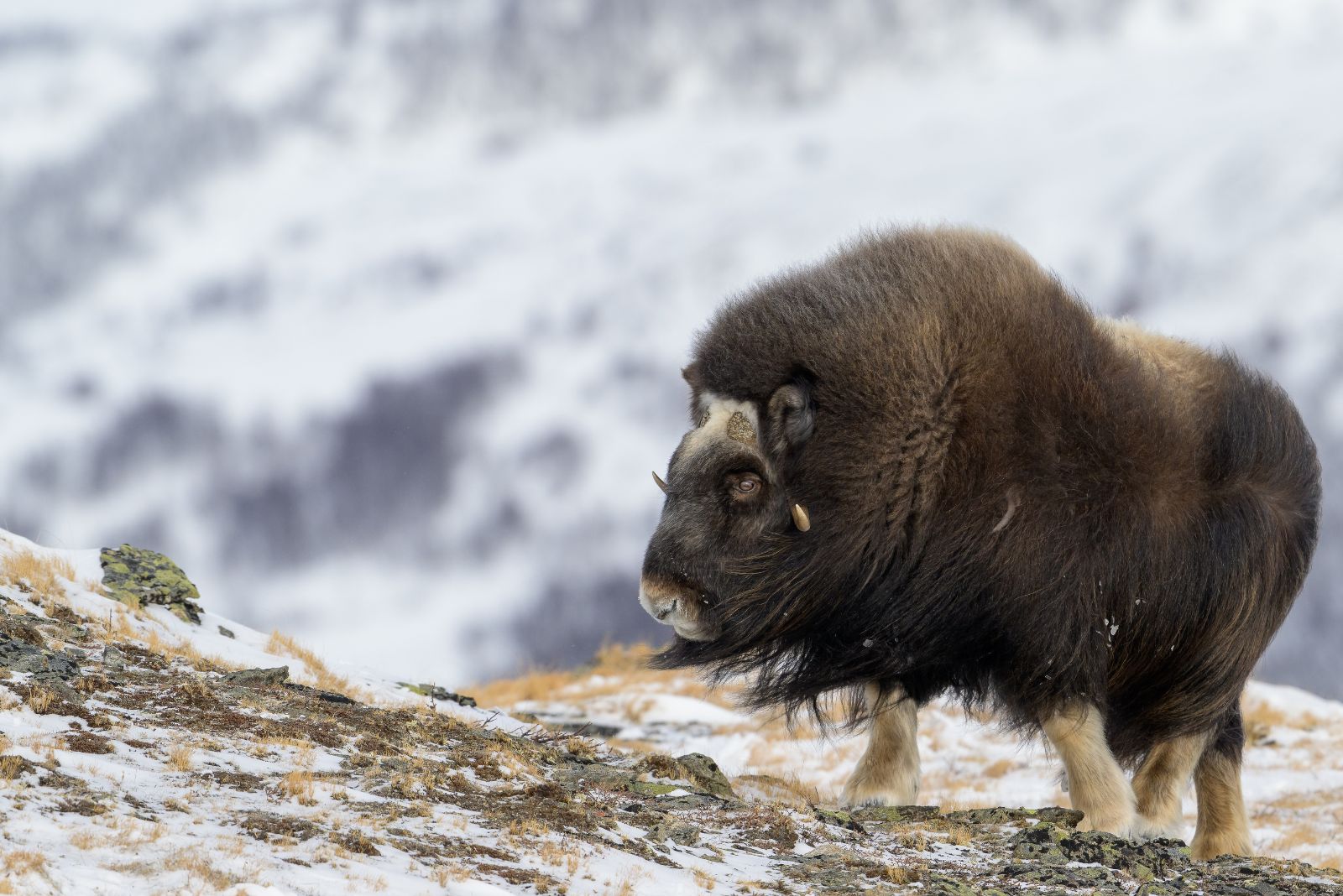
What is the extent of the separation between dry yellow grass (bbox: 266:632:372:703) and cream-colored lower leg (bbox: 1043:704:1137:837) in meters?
2.98

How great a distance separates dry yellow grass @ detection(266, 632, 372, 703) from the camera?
580 centimetres

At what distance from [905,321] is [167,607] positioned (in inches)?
148

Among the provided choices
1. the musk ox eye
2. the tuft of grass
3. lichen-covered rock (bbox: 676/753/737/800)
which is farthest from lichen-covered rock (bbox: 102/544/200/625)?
the musk ox eye

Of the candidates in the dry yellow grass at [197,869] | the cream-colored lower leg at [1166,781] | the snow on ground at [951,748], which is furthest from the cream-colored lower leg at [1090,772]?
the dry yellow grass at [197,869]

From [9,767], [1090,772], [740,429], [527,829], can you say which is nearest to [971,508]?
[740,429]

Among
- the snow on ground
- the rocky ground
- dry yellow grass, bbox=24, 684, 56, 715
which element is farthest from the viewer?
the snow on ground

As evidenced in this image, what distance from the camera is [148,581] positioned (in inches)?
239

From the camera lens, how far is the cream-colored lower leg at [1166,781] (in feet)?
16.0

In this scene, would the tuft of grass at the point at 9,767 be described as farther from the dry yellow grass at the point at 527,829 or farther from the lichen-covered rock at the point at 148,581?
the lichen-covered rock at the point at 148,581

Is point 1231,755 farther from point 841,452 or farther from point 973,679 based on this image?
point 841,452

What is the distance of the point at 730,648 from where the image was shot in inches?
189

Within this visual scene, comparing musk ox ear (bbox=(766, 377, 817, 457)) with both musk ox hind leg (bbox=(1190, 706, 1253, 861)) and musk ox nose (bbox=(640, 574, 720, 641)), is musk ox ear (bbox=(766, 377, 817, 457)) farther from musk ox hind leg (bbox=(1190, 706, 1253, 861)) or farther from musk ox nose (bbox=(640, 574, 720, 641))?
musk ox hind leg (bbox=(1190, 706, 1253, 861))

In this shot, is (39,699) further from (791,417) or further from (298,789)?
(791,417)

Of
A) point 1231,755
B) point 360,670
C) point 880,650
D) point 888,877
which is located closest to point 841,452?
point 880,650
